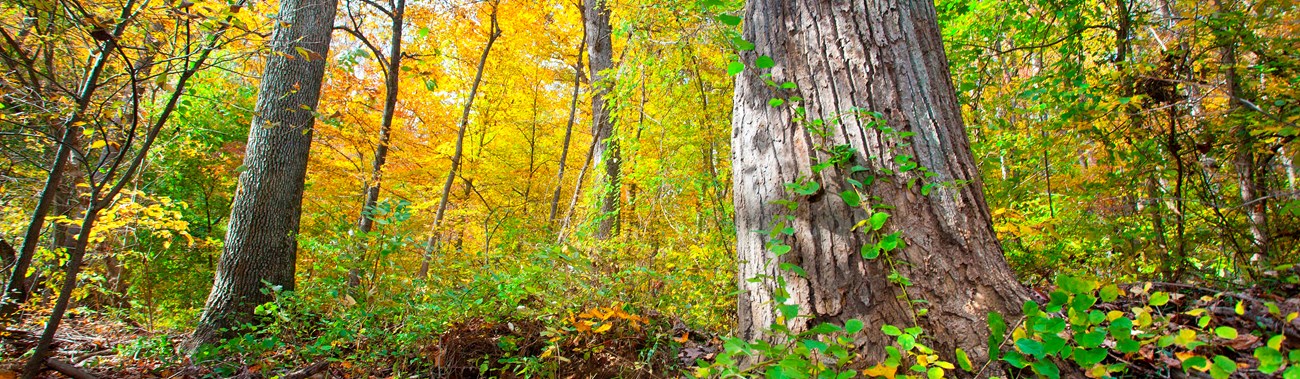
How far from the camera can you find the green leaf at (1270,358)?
1.10 m

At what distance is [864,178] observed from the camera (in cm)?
185

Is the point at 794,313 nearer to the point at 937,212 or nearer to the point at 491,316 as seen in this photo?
the point at 937,212

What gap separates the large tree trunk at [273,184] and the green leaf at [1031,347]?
491 cm

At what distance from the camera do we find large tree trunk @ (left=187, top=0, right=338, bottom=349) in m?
4.67

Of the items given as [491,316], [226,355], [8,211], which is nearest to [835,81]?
[491,316]

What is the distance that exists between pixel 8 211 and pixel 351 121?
3.66 meters

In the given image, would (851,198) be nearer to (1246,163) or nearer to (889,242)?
(889,242)

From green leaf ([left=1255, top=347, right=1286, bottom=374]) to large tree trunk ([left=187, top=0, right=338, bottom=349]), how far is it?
17.4 feet

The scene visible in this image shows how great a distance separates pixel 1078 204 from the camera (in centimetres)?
344

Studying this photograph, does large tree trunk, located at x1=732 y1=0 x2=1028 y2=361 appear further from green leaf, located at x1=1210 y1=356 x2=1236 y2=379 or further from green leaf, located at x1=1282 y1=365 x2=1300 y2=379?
green leaf, located at x1=1282 y1=365 x2=1300 y2=379

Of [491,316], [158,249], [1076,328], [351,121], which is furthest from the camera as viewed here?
[158,249]

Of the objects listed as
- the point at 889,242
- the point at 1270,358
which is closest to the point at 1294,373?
the point at 1270,358

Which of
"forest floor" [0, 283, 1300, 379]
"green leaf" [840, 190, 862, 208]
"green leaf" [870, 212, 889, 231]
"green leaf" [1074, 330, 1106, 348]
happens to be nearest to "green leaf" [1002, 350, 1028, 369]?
"green leaf" [1074, 330, 1106, 348]

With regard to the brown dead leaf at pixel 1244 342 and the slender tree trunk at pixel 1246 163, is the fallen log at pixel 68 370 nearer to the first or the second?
the brown dead leaf at pixel 1244 342
